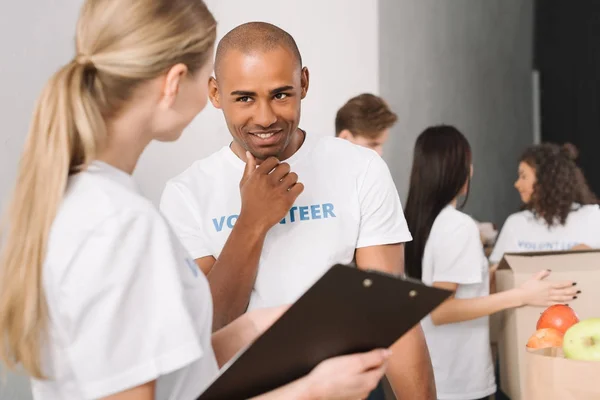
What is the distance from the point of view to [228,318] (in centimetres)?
152

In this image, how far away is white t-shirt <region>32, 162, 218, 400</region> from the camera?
0.88 m

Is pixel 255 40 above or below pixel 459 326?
above

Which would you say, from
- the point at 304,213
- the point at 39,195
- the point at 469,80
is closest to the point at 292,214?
the point at 304,213

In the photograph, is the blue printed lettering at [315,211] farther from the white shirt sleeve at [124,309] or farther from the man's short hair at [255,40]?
the white shirt sleeve at [124,309]

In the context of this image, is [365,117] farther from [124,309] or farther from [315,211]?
[124,309]

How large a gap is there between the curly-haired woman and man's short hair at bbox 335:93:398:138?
73cm

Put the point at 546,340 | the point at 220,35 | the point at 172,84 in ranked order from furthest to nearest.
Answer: the point at 220,35 → the point at 546,340 → the point at 172,84

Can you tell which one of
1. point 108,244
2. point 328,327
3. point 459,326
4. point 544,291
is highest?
point 108,244

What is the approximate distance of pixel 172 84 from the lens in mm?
984

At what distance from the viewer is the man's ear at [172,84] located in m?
0.98

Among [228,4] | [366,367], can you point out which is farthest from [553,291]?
[228,4]

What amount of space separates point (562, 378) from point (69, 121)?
0.79m

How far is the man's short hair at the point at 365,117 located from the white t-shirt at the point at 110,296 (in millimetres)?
1972

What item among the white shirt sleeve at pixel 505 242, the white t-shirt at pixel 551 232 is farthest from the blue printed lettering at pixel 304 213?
the white shirt sleeve at pixel 505 242
